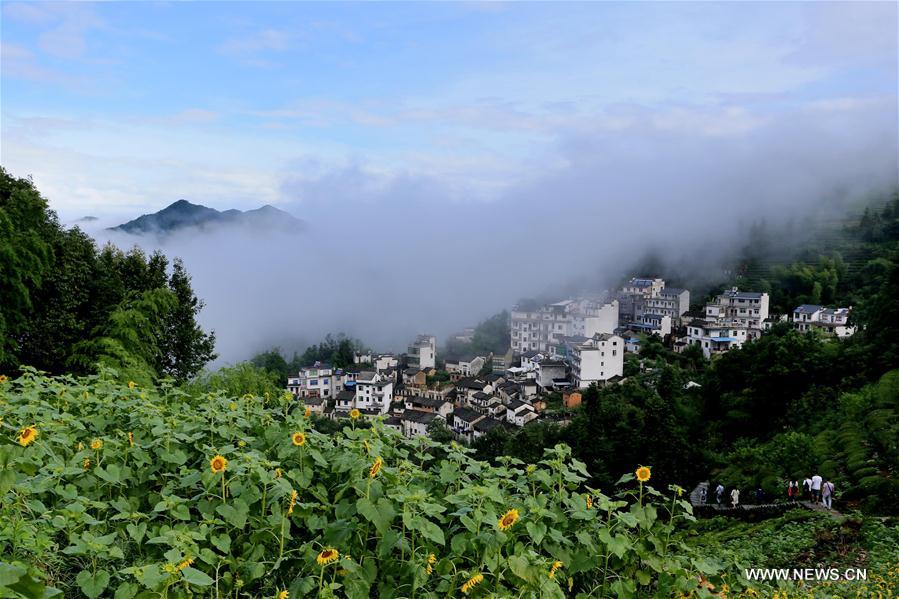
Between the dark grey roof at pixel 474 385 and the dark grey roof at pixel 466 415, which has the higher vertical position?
the dark grey roof at pixel 474 385

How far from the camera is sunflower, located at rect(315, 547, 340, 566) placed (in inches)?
74.5

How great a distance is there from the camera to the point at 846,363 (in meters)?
19.2

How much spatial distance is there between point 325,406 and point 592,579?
42210 millimetres

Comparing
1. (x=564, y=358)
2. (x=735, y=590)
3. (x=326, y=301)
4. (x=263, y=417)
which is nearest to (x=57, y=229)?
(x=263, y=417)

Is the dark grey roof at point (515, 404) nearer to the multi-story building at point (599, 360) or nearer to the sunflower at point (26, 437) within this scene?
the multi-story building at point (599, 360)

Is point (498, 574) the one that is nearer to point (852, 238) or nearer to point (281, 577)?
point (281, 577)

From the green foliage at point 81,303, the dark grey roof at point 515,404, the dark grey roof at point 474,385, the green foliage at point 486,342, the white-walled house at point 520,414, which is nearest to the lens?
the green foliage at point 81,303

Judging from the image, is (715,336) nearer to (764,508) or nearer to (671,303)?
(671,303)

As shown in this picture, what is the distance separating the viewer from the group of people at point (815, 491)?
9125 millimetres

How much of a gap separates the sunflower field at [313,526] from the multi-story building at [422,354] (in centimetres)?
5268

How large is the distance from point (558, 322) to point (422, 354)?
39.5 ft

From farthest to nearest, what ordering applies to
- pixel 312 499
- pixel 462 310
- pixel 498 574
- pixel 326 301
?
1. pixel 326 301
2. pixel 462 310
3. pixel 312 499
4. pixel 498 574

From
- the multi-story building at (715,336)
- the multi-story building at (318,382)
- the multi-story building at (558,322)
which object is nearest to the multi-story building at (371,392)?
the multi-story building at (318,382)

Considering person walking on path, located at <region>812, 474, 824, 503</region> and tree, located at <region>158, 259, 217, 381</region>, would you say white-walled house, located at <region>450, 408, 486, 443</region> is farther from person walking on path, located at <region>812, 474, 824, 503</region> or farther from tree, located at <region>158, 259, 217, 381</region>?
person walking on path, located at <region>812, 474, 824, 503</region>
